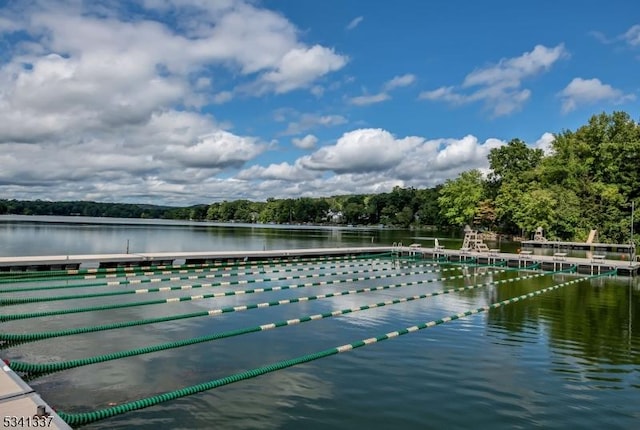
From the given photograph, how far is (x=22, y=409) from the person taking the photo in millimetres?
4230

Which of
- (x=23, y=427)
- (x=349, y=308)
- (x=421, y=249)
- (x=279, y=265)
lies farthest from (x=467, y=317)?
(x=421, y=249)

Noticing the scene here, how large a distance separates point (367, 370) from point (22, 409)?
4359 millimetres

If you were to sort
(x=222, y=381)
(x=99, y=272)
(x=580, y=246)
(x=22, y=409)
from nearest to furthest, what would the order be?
(x=22, y=409)
(x=222, y=381)
(x=99, y=272)
(x=580, y=246)

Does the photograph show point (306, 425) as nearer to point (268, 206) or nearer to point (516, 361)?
point (516, 361)

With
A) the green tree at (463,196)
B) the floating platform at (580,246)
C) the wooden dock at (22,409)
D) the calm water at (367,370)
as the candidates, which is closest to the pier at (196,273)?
the wooden dock at (22,409)

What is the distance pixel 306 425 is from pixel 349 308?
648cm

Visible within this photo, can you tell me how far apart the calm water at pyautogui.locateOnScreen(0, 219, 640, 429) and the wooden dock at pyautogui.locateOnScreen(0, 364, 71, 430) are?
0.70m

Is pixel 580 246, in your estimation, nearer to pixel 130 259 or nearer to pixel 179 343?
pixel 130 259

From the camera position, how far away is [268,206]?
14488cm

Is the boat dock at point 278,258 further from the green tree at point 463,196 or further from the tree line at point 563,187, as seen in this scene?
the green tree at point 463,196

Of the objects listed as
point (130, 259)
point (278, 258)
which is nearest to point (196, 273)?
point (130, 259)

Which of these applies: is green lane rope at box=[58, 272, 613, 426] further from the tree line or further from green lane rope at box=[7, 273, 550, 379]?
the tree line

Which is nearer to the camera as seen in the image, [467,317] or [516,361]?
[516,361]

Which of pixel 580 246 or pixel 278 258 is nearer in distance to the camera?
pixel 278 258
